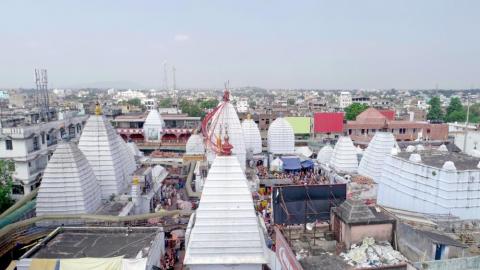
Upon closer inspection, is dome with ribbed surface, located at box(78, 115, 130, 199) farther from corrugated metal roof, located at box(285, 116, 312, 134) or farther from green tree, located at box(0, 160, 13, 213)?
corrugated metal roof, located at box(285, 116, 312, 134)

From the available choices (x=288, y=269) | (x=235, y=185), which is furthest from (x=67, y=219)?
(x=288, y=269)

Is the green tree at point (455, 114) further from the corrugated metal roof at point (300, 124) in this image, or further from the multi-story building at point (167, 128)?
the multi-story building at point (167, 128)

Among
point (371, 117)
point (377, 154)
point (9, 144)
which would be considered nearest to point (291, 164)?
point (377, 154)

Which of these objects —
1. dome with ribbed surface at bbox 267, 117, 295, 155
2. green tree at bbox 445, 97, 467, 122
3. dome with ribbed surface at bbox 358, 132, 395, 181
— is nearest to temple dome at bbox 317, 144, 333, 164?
dome with ribbed surface at bbox 267, 117, 295, 155

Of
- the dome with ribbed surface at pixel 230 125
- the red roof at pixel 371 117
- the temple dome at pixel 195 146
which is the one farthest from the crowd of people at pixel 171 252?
the red roof at pixel 371 117

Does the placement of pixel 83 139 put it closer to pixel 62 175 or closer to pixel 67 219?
pixel 62 175

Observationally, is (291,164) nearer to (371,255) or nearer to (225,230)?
(371,255)
